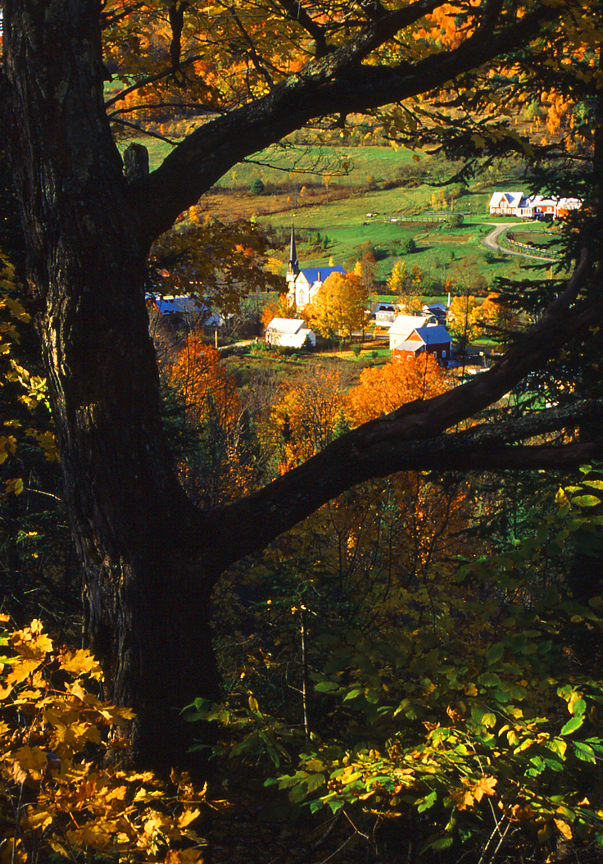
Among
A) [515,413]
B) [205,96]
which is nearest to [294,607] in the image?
[205,96]

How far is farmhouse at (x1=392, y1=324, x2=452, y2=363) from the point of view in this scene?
74.0 metres

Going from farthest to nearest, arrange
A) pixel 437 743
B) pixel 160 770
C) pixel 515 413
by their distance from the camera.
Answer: pixel 515 413 → pixel 160 770 → pixel 437 743

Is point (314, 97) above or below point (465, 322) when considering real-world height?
above

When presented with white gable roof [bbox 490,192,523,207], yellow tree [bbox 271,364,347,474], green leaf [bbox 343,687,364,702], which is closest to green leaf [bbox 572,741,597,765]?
green leaf [bbox 343,687,364,702]

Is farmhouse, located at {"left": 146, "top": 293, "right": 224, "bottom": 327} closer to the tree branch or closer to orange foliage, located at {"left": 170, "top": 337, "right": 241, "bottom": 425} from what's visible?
orange foliage, located at {"left": 170, "top": 337, "right": 241, "bottom": 425}

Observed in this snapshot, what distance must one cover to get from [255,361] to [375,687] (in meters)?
72.4

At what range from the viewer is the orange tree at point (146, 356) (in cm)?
298

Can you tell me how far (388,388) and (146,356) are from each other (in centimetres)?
5382

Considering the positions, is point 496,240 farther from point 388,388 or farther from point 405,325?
point 388,388

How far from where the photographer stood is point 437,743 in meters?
2.41

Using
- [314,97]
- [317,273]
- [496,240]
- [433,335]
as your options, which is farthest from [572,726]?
[496,240]

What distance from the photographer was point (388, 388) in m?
56.2

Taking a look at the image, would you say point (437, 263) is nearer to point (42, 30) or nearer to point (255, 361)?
point (255, 361)

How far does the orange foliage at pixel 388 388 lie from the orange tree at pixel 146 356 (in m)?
44.4
